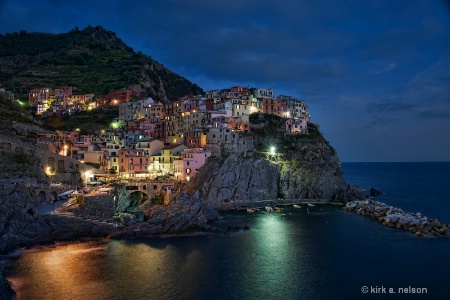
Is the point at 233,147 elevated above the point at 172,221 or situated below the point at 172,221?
above

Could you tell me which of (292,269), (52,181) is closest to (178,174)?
(52,181)

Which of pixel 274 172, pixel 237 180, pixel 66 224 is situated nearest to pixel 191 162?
pixel 237 180

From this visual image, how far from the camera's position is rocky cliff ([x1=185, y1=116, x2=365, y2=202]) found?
195 feet

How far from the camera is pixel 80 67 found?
12319 centimetres

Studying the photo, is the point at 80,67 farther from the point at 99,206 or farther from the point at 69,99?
the point at 99,206

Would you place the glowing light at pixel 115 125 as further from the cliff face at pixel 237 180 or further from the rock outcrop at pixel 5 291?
the rock outcrop at pixel 5 291

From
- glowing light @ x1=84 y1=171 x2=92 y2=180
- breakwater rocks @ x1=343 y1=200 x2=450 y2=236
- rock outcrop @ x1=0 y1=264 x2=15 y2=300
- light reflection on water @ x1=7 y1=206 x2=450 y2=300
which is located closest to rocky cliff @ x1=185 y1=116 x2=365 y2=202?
breakwater rocks @ x1=343 y1=200 x2=450 y2=236

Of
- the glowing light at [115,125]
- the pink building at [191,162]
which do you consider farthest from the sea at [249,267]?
the glowing light at [115,125]

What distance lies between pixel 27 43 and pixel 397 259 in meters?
166

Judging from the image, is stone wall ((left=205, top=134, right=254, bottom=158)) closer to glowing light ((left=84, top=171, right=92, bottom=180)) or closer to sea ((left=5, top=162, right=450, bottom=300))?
glowing light ((left=84, top=171, right=92, bottom=180))

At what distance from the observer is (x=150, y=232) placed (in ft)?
136

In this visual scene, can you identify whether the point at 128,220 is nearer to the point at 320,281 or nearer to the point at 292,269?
the point at 292,269

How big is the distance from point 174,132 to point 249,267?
47550 millimetres

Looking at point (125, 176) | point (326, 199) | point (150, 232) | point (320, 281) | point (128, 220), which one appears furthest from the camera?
point (326, 199)
